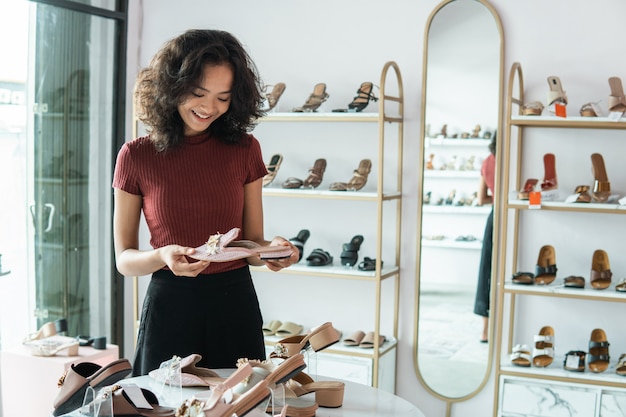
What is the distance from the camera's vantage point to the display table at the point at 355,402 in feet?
6.12

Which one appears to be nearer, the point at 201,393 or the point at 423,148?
the point at 201,393

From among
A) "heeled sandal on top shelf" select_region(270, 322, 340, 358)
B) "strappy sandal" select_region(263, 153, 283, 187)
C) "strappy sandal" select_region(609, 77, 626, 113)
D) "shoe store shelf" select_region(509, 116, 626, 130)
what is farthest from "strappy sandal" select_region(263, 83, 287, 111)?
"heeled sandal on top shelf" select_region(270, 322, 340, 358)

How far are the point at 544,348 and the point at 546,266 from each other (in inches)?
15.4

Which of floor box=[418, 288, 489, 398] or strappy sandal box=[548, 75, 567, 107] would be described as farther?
floor box=[418, 288, 489, 398]

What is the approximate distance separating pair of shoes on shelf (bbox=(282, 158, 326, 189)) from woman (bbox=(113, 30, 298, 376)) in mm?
1699

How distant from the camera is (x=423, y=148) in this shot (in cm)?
402

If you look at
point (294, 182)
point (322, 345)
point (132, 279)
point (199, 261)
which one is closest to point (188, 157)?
point (199, 261)

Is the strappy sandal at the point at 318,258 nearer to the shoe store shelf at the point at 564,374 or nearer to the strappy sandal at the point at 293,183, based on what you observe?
the strappy sandal at the point at 293,183

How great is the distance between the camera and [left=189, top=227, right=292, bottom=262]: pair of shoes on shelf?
210 centimetres

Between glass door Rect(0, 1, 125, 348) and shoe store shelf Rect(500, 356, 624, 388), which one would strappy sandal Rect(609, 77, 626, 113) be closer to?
shoe store shelf Rect(500, 356, 624, 388)

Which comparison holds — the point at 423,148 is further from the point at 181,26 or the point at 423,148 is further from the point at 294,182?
the point at 181,26

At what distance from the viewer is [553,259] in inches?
147

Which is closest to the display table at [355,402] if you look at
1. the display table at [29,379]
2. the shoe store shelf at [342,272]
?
the display table at [29,379]

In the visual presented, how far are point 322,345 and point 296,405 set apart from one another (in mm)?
228
